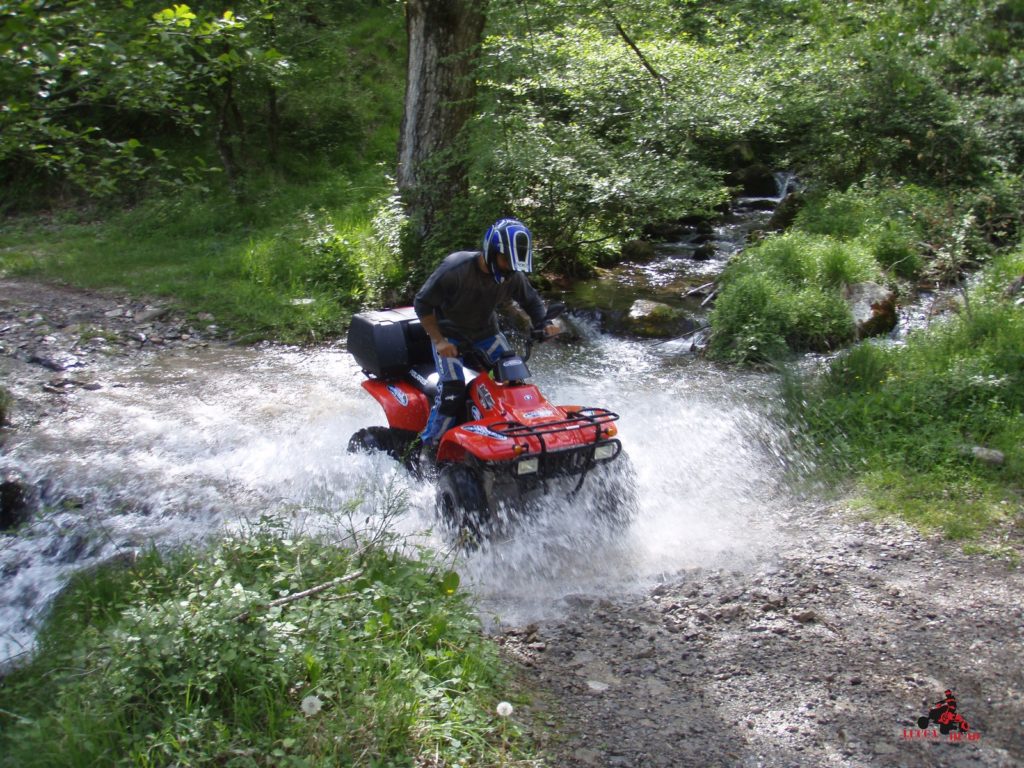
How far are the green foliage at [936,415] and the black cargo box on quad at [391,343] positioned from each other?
10.6 ft

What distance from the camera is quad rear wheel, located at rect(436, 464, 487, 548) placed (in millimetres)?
5277

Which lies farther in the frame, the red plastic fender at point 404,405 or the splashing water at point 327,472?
the red plastic fender at point 404,405

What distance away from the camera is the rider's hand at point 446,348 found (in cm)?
570

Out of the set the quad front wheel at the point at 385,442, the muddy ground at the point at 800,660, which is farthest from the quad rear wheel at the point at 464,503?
the quad front wheel at the point at 385,442

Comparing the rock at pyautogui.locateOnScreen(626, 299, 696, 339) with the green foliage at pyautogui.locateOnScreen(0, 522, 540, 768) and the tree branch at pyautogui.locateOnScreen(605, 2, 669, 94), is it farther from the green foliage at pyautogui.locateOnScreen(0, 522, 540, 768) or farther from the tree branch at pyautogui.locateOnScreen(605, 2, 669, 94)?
the green foliage at pyautogui.locateOnScreen(0, 522, 540, 768)

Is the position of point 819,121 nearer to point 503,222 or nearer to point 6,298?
point 503,222

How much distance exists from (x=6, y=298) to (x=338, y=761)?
10699 millimetres

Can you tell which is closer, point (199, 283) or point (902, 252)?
point (902, 252)

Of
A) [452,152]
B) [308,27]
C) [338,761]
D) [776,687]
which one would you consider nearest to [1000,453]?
[776,687]

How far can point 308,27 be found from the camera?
58.0ft

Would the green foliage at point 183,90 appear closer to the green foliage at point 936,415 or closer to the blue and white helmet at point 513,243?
the blue and white helmet at point 513,243

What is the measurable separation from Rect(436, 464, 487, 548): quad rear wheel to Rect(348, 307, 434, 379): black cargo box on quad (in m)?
1.41

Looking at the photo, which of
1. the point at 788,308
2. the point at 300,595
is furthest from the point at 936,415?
the point at 300,595

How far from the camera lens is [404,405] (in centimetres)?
650
